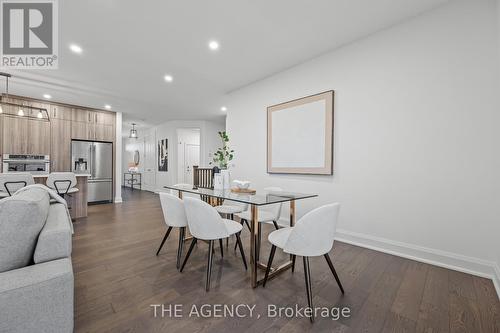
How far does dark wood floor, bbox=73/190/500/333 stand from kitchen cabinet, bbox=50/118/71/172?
3805mm

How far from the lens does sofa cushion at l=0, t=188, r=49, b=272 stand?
1.00m

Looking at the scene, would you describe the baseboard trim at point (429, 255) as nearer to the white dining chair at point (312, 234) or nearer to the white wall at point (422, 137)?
the white wall at point (422, 137)

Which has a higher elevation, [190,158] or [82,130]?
[82,130]

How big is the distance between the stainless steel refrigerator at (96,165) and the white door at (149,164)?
240 cm

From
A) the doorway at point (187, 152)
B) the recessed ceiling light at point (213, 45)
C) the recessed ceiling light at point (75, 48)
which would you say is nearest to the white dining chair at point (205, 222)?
the recessed ceiling light at point (213, 45)

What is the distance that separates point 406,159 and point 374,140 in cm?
41

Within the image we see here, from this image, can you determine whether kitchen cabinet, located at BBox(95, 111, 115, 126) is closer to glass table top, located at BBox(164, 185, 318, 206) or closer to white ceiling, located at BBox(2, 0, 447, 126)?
white ceiling, located at BBox(2, 0, 447, 126)

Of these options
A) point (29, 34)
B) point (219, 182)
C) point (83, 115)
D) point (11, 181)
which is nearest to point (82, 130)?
point (83, 115)

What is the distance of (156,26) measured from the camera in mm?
2453

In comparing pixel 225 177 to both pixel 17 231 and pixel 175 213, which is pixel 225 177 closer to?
pixel 175 213

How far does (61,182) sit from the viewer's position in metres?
3.60

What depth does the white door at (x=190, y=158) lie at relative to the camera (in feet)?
25.4

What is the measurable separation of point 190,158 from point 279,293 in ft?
22.4

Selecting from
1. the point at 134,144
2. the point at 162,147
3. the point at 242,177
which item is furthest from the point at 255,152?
the point at 134,144
